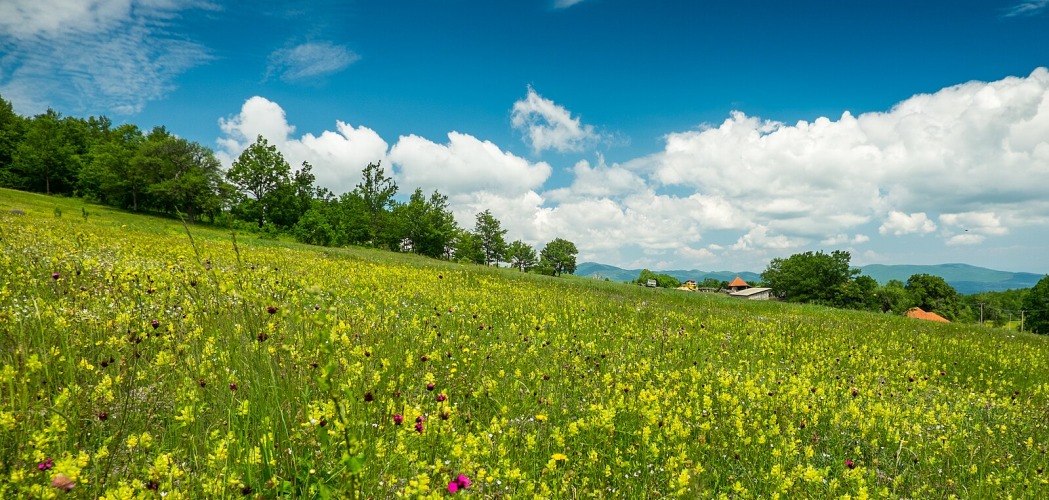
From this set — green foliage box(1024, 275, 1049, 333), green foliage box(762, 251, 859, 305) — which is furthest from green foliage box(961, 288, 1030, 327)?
green foliage box(762, 251, 859, 305)

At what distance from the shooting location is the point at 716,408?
524 centimetres

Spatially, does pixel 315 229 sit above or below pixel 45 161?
below

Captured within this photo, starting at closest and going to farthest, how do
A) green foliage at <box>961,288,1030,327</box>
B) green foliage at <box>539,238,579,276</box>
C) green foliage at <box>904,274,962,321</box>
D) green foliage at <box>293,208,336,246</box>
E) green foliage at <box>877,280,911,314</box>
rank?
green foliage at <box>293,208,336,246</box>
green foliage at <box>877,280,911,314</box>
green foliage at <box>904,274,962,321</box>
green foliage at <box>961,288,1030,327</box>
green foliage at <box>539,238,579,276</box>

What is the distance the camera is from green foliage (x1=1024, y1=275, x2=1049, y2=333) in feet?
267

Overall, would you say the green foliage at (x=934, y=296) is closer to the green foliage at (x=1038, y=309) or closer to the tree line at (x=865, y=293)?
the tree line at (x=865, y=293)

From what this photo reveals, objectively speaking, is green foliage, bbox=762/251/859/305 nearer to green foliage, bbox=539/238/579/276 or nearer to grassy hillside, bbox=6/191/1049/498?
green foliage, bbox=539/238/579/276

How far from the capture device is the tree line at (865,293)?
86688mm

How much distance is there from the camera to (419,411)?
3408mm

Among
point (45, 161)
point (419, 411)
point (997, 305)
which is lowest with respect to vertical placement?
point (419, 411)

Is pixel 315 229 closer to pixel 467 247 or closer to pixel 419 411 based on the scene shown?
pixel 467 247

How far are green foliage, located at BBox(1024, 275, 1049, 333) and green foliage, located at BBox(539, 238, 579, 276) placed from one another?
326ft

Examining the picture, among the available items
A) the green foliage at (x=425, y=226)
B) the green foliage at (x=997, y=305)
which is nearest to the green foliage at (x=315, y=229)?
the green foliage at (x=425, y=226)

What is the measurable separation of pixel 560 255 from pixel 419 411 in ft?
443

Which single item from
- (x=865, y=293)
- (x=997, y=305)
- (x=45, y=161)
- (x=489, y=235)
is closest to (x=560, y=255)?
(x=489, y=235)
